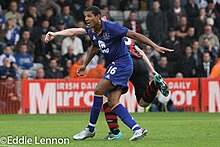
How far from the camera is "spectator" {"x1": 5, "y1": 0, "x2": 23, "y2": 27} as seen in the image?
24516mm

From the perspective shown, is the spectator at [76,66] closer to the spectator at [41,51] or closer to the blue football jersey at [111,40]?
the spectator at [41,51]

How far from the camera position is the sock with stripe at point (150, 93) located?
41.8 ft

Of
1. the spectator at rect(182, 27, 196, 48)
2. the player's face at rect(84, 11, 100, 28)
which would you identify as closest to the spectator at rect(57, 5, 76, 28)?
the spectator at rect(182, 27, 196, 48)

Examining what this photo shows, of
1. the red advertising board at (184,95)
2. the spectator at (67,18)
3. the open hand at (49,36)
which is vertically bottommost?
the red advertising board at (184,95)

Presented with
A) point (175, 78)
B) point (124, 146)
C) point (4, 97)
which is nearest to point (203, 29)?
point (175, 78)

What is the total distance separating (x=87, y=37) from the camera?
24844mm

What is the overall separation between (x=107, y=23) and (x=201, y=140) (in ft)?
7.55

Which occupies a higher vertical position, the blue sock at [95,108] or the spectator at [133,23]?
the spectator at [133,23]

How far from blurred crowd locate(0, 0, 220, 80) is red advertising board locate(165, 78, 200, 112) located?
3.04 feet

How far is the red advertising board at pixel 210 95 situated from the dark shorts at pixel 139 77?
8901 millimetres

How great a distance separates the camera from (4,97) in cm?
2217

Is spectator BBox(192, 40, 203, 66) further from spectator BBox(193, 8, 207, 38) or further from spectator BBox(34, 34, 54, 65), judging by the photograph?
spectator BBox(34, 34, 54, 65)

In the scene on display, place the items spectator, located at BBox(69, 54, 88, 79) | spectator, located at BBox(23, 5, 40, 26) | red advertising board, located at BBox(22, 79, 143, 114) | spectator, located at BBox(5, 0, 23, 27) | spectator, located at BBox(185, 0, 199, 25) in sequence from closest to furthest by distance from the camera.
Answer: red advertising board, located at BBox(22, 79, 143, 114)
spectator, located at BBox(69, 54, 88, 79)
spectator, located at BBox(5, 0, 23, 27)
spectator, located at BBox(23, 5, 40, 26)
spectator, located at BBox(185, 0, 199, 25)

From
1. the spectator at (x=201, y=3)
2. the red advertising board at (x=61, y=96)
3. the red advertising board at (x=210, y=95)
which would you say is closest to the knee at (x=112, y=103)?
the red advertising board at (x=61, y=96)
